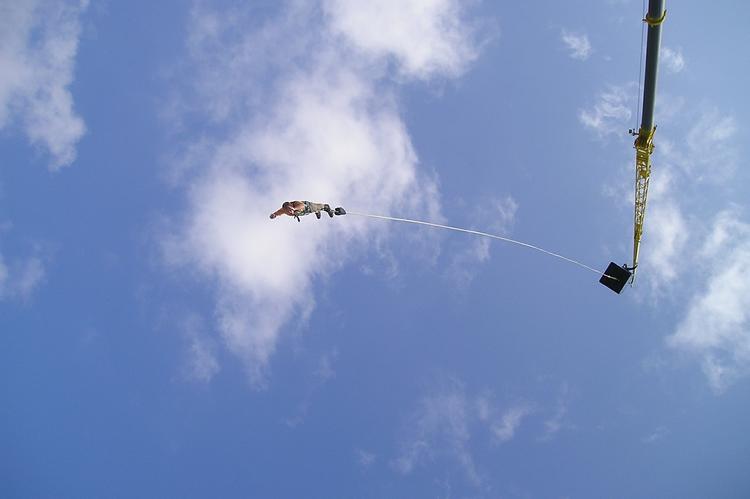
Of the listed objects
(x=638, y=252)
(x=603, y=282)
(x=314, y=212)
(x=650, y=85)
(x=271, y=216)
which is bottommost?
(x=271, y=216)

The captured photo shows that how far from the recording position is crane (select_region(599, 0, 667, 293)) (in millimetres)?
27375

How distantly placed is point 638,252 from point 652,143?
32.0 feet

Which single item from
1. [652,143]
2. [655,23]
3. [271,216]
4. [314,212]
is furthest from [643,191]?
[271,216]

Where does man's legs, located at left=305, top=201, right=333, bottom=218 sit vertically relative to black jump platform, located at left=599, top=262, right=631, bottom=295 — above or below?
below

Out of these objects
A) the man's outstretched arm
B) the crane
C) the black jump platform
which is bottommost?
the man's outstretched arm

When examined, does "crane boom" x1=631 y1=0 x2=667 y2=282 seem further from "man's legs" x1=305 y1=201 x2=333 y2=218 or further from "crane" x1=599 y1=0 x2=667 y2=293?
"man's legs" x1=305 y1=201 x2=333 y2=218

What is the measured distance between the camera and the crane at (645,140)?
27.4 meters

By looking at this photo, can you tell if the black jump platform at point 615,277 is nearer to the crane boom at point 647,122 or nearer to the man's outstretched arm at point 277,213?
the crane boom at point 647,122

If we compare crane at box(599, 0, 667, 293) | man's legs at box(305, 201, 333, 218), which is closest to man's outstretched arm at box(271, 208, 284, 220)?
man's legs at box(305, 201, 333, 218)

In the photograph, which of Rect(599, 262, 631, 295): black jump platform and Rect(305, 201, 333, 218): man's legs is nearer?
Rect(305, 201, 333, 218): man's legs

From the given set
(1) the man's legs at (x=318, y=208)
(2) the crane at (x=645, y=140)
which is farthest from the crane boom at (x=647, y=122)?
(1) the man's legs at (x=318, y=208)

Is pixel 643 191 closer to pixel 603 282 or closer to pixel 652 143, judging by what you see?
pixel 652 143

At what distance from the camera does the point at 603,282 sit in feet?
102

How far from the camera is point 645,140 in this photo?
119 ft
